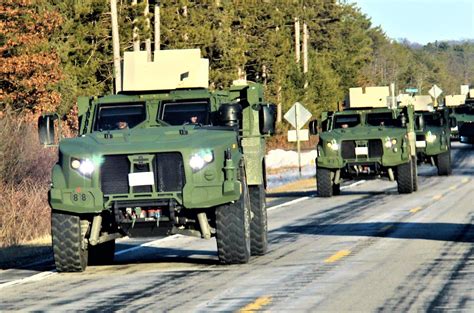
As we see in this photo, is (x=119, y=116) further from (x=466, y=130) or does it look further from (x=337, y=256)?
(x=466, y=130)

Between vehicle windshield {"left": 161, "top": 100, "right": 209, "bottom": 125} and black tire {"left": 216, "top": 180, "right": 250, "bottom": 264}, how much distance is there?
1.64 metres

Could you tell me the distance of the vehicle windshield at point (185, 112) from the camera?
1759cm

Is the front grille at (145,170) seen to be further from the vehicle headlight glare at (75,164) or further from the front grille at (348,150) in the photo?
the front grille at (348,150)

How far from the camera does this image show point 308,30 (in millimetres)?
125500

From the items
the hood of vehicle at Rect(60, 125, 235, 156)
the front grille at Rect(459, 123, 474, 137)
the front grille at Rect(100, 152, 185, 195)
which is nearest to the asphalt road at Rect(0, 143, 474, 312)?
the front grille at Rect(100, 152, 185, 195)

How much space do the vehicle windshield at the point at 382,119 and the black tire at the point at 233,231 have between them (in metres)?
18.6

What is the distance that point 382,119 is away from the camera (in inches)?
1369

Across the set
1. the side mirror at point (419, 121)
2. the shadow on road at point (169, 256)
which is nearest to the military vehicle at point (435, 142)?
the side mirror at point (419, 121)

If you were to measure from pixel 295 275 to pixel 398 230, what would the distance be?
7.16 m

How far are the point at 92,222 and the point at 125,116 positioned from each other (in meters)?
2.07

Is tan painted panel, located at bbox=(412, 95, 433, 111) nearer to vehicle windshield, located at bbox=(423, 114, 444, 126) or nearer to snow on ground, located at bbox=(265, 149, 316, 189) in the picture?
snow on ground, located at bbox=(265, 149, 316, 189)

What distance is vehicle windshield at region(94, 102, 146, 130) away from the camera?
1786 centimetres

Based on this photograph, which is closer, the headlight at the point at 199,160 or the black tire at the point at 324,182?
the headlight at the point at 199,160

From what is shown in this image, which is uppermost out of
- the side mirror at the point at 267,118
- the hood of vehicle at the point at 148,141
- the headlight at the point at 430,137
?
the side mirror at the point at 267,118
